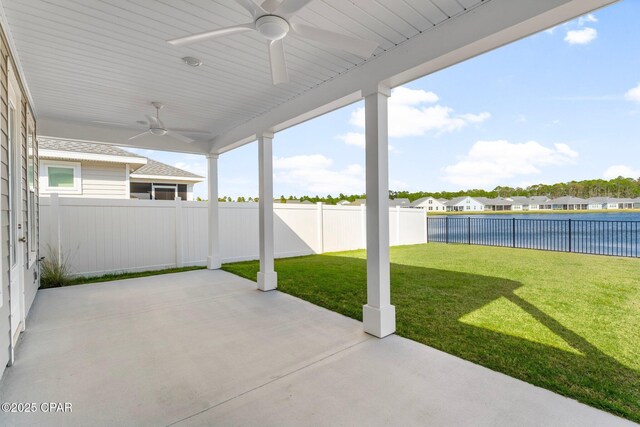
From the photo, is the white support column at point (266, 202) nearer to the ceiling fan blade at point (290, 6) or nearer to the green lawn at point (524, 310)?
the green lawn at point (524, 310)

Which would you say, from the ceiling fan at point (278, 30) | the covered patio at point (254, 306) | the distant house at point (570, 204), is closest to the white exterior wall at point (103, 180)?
the covered patio at point (254, 306)

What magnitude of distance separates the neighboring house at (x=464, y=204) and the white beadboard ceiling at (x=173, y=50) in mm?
16577

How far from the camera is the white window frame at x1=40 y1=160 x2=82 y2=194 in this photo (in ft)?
24.8

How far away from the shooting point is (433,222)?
12.5 meters

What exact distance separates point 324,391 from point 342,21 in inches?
112

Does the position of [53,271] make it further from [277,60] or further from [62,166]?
[277,60]

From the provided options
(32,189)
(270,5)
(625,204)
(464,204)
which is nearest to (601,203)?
(625,204)

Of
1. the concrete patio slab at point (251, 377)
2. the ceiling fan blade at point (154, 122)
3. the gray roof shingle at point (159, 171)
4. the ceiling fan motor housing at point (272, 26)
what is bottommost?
the concrete patio slab at point (251, 377)

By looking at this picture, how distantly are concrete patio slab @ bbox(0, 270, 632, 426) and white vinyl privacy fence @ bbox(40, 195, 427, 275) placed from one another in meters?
2.52

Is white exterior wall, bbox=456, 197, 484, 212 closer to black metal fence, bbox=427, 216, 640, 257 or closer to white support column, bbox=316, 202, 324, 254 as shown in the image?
black metal fence, bbox=427, 216, 640, 257

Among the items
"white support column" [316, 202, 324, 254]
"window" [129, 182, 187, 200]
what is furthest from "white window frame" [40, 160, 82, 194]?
"white support column" [316, 202, 324, 254]

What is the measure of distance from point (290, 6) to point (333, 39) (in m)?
0.37

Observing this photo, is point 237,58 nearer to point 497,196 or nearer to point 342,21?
point 342,21

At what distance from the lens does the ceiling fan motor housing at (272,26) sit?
190 centimetres
